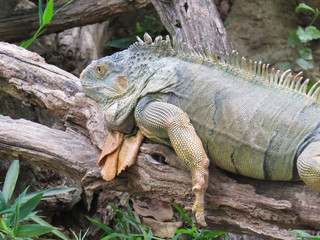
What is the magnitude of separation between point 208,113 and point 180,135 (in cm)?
30

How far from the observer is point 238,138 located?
312 cm

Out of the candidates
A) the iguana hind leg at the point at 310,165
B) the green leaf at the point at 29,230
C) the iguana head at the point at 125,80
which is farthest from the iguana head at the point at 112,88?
the iguana hind leg at the point at 310,165

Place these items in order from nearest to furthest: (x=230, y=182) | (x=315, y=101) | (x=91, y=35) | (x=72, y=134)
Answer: (x=315, y=101) < (x=230, y=182) < (x=72, y=134) < (x=91, y=35)

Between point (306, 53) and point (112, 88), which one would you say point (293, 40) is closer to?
point (306, 53)

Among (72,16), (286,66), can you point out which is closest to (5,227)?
(72,16)

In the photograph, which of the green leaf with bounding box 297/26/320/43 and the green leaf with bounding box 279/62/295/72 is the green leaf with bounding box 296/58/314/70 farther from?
the green leaf with bounding box 297/26/320/43

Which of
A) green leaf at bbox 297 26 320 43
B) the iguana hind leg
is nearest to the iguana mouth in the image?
the iguana hind leg

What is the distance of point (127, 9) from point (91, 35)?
44.0 inches

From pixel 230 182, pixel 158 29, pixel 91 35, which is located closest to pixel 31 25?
pixel 91 35

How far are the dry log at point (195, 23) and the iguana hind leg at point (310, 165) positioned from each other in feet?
7.45

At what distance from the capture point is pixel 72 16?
603 cm

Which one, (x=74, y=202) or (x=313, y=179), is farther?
(x=74, y=202)

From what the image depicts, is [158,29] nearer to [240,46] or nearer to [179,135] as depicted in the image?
[240,46]

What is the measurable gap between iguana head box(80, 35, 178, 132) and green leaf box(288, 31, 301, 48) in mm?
3564
